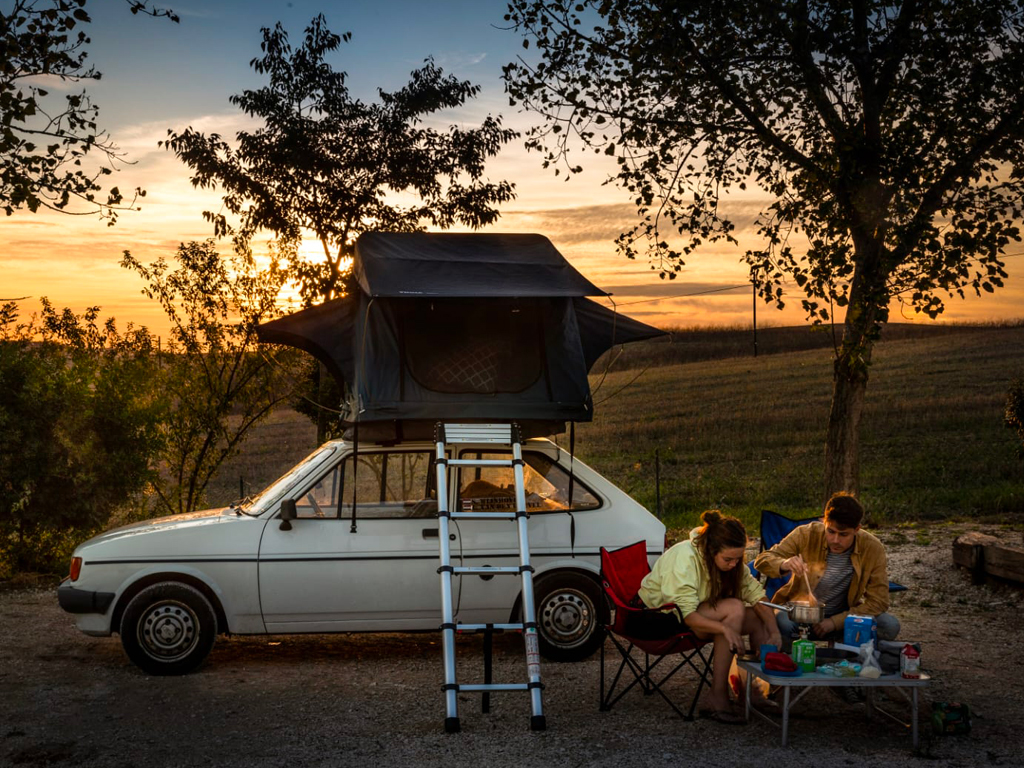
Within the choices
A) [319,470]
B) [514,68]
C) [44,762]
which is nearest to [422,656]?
[319,470]

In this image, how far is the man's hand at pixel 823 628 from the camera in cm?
669

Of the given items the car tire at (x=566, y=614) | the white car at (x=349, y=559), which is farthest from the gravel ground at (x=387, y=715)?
the white car at (x=349, y=559)

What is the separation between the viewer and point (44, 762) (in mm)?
5805

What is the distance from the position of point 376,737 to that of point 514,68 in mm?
8230

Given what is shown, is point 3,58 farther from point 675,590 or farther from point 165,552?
point 675,590

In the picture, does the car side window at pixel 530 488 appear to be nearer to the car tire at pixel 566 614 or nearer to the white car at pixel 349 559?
the white car at pixel 349 559

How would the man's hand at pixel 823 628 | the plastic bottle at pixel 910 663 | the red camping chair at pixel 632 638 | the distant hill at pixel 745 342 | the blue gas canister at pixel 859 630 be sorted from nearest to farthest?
1. the plastic bottle at pixel 910 663
2. the blue gas canister at pixel 859 630
3. the red camping chair at pixel 632 638
4. the man's hand at pixel 823 628
5. the distant hill at pixel 745 342

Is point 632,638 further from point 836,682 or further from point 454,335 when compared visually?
point 454,335

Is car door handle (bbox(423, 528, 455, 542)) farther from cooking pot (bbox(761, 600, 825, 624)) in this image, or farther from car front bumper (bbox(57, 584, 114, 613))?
cooking pot (bbox(761, 600, 825, 624))

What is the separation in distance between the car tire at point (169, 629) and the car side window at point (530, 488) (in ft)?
6.68

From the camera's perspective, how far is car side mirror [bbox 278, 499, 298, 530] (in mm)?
7762

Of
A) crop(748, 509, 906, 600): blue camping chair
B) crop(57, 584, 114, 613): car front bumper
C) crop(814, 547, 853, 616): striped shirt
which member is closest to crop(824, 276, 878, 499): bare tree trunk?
crop(748, 509, 906, 600): blue camping chair

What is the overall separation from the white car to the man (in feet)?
4.05

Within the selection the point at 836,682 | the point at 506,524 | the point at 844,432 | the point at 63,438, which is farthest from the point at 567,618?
the point at 63,438
